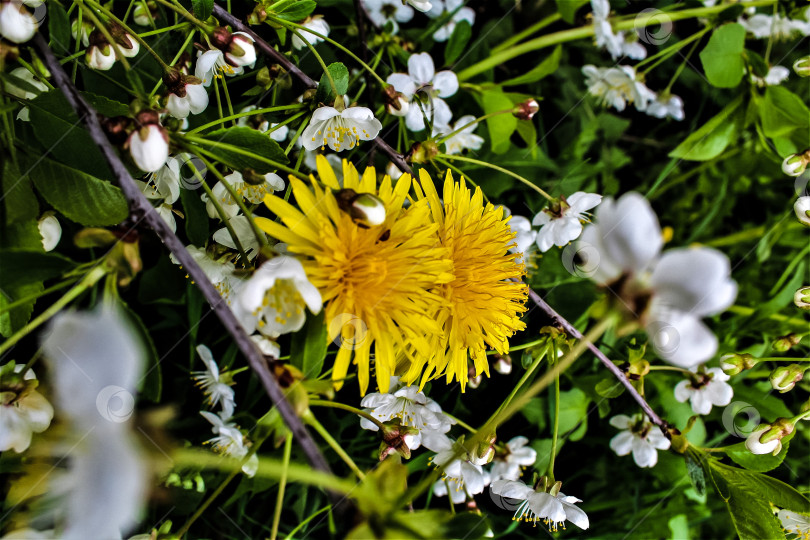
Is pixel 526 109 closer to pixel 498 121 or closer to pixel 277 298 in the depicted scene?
pixel 498 121

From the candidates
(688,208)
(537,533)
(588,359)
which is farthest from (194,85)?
(688,208)

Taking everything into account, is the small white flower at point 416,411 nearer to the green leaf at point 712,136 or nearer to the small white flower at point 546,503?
the small white flower at point 546,503

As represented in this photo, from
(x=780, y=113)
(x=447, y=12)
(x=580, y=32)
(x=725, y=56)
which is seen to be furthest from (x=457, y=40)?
(x=780, y=113)

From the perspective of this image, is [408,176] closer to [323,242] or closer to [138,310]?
[323,242]

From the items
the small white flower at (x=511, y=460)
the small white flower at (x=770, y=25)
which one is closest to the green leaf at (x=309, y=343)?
the small white flower at (x=511, y=460)

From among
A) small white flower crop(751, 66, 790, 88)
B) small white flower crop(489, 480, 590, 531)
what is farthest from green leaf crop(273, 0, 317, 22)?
small white flower crop(751, 66, 790, 88)

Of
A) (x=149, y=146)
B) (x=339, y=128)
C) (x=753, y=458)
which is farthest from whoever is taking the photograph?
(x=753, y=458)

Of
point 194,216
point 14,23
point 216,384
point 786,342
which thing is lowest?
point 786,342
